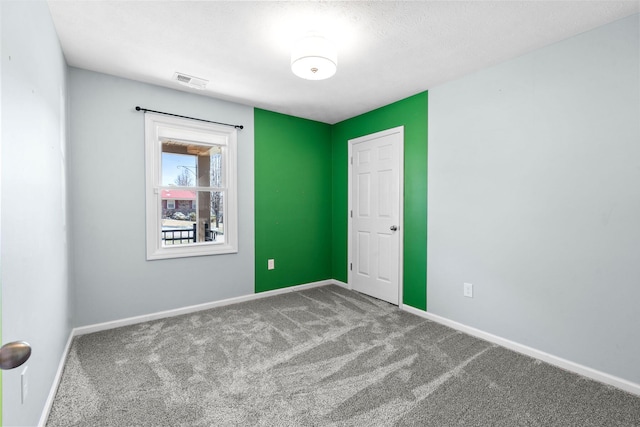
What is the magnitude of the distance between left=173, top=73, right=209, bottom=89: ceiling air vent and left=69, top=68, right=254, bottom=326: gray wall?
11.2 inches

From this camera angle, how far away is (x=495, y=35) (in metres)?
2.22

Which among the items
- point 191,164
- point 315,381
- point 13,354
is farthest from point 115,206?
point 13,354

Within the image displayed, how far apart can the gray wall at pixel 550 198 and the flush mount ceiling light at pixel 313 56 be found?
146cm

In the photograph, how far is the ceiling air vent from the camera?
9.53 ft

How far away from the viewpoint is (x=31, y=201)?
152 cm

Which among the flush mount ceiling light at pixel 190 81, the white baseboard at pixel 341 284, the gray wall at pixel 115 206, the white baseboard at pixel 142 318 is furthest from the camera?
the white baseboard at pixel 341 284

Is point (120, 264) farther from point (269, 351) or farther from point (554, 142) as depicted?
point (554, 142)

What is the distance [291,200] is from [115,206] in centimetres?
200

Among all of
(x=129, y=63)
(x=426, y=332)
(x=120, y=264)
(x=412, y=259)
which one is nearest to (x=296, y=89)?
(x=129, y=63)

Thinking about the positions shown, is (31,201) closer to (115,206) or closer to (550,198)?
(115,206)

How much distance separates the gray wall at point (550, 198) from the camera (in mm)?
2043

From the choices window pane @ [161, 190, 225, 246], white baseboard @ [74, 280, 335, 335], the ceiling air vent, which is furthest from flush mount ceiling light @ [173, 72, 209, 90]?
white baseboard @ [74, 280, 335, 335]

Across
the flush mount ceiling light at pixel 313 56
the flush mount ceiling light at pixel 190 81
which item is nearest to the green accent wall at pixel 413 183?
the flush mount ceiling light at pixel 313 56

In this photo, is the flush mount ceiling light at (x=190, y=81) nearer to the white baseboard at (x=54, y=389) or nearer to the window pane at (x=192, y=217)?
the window pane at (x=192, y=217)
